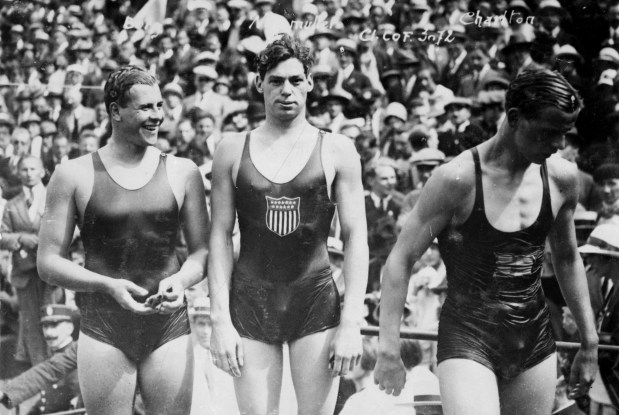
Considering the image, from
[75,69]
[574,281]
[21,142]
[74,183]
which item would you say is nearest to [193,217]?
[74,183]

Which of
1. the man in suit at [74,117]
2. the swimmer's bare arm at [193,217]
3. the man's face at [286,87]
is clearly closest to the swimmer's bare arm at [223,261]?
the swimmer's bare arm at [193,217]

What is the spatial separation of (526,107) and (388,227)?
2.56 m

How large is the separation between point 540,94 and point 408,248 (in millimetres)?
827

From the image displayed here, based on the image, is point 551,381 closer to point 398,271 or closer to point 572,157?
point 398,271

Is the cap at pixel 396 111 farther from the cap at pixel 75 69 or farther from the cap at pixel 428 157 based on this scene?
the cap at pixel 75 69

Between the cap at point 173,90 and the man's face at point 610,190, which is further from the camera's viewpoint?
the cap at point 173,90

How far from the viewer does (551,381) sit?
12.2 feet

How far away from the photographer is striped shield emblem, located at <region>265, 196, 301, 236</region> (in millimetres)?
4027

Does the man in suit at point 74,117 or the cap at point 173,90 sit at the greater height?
the cap at point 173,90

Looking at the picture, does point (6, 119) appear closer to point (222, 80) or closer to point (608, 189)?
point (222, 80)

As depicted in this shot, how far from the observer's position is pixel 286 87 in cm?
402

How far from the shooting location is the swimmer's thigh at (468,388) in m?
3.41

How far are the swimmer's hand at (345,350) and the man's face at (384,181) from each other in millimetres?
2419

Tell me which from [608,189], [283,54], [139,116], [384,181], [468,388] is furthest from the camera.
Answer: [384,181]
